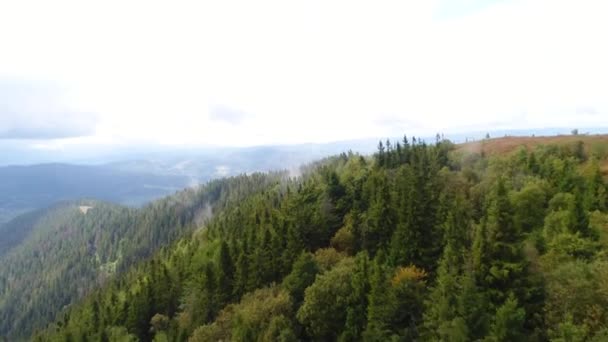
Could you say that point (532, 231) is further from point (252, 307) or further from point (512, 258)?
point (252, 307)

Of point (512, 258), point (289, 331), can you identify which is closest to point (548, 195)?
point (512, 258)

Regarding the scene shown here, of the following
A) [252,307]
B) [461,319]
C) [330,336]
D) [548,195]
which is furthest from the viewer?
[548,195]

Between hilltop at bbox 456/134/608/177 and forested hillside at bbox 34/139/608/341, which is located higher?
hilltop at bbox 456/134/608/177

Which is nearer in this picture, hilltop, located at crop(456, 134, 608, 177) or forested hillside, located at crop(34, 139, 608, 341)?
forested hillside, located at crop(34, 139, 608, 341)

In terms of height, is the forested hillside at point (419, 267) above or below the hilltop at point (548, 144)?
below

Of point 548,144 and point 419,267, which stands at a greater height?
point 548,144

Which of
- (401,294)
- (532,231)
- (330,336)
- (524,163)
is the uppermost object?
(524,163)

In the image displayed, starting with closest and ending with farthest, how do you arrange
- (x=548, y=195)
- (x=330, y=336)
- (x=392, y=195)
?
1. (x=330, y=336)
2. (x=548, y=195)
3. (x=392, y=195)

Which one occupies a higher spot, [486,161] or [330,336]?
[486,161]
